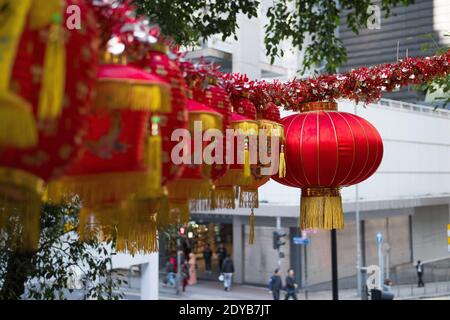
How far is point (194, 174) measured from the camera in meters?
1.34

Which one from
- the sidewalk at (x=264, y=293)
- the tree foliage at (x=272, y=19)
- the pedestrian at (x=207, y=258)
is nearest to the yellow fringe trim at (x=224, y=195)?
the tree foliage at (x=272, y=19)

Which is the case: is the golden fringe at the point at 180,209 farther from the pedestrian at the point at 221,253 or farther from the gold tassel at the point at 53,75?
the pedestrian at the point at 221,253

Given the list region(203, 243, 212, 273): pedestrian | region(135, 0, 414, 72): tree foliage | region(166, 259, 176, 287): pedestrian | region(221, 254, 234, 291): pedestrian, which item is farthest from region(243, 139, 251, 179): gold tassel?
region(203, 243, 212, 273): pedestrian

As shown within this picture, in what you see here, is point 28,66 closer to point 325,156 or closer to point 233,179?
point 233,179

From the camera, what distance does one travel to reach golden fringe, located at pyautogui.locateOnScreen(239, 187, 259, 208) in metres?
2.02

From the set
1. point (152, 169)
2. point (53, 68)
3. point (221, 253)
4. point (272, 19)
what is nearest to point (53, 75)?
point (53, 68)

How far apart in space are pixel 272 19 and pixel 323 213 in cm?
319

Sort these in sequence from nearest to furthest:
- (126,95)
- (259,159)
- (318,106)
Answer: (126,95) < (259,159) < (318,106)

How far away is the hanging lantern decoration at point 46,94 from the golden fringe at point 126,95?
0.23 feet

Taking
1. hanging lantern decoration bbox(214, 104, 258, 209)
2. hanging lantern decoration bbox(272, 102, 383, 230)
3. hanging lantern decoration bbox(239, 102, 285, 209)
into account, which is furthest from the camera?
hanging lantern decoration bbox(272, 102, 383, 230)

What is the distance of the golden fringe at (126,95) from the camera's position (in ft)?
3.21

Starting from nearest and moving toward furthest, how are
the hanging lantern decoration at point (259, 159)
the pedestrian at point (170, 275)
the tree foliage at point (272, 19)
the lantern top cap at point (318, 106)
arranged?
1. the hanging lantern decoration at point (259, 159)
2. the lantern top cap at point (318, 106)
3. the tree foliage at point (272, 19)
4. the pedestrian at point (170, 275)

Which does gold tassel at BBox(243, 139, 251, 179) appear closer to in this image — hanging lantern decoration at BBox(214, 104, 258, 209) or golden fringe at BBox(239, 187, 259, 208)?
hanging lantern decoration at BBox(214, 104, 258, 209)

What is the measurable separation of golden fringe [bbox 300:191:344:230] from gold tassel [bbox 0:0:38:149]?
1.95m
